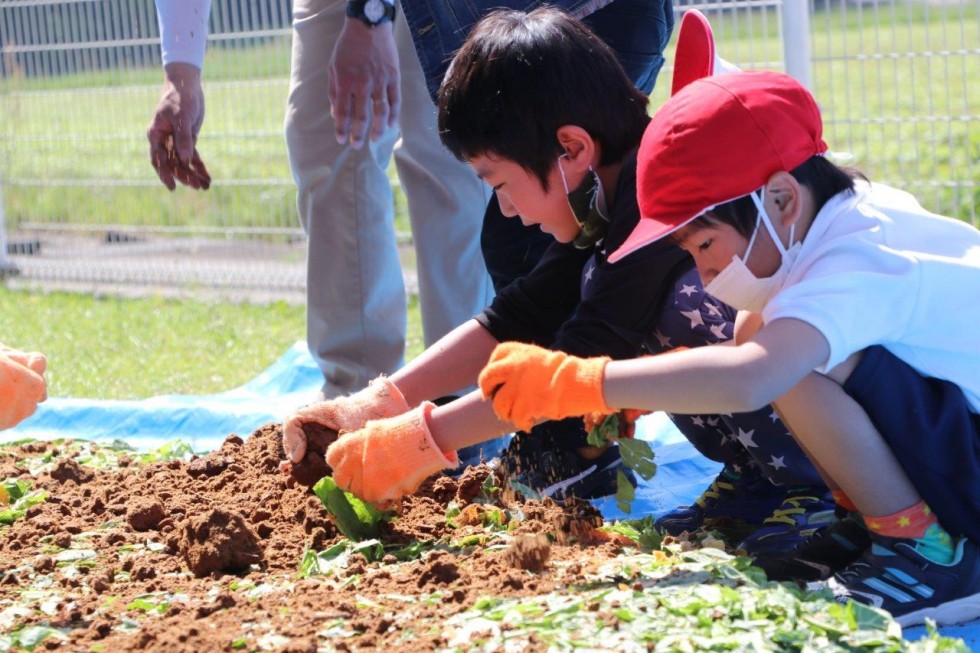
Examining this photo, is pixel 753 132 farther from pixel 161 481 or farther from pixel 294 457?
pixel 161 481

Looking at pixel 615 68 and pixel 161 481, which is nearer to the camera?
pixel 615 68

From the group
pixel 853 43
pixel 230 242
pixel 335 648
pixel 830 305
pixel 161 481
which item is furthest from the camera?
pixel 230 242

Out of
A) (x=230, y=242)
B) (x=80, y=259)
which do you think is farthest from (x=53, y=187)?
(x=230, y=242)

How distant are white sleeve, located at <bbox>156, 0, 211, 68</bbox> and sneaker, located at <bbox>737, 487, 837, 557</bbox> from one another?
1.89 metres

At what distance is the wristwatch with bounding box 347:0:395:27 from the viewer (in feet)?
10.5

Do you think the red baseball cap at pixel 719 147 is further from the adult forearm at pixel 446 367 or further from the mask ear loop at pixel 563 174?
the adult forearm at pixel 446 367

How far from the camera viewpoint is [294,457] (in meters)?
2.65

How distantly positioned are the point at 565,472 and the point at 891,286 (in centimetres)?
110

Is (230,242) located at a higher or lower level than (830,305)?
lower

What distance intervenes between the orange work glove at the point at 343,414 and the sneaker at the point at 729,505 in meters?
0.61

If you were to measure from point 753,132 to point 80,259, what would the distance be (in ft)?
18.7

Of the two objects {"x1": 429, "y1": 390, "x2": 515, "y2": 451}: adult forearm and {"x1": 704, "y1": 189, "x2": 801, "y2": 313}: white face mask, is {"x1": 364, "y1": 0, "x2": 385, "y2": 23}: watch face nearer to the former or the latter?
{"x1": 429, "y1": 390, "x2": 515, "y2": 451}: adult forearm

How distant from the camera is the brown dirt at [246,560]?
194 cm

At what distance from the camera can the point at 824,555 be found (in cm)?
226
